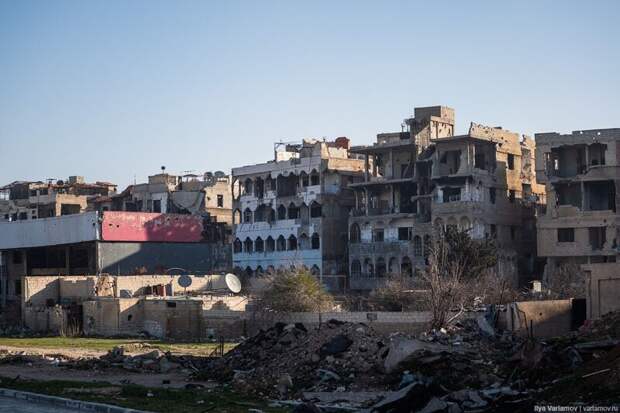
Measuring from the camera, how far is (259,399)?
910 inches

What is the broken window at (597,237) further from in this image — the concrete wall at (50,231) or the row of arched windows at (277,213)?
the concrete wall at (50,231)

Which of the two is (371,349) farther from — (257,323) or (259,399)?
(257,323)

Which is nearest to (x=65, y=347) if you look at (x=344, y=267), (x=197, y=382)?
(x=197, y=382)

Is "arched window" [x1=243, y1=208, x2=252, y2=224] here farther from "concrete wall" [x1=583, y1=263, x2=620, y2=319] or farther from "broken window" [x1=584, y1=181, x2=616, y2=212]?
"concrete wall" [x1=583, y1=263, x2=620, y2=319]

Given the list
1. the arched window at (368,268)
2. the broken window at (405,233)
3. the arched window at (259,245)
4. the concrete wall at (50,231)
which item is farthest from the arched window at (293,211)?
the concrete wall at (50,231)

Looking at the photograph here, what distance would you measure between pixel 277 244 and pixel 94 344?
27.5 m

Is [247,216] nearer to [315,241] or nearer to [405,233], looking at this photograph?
[315,241]

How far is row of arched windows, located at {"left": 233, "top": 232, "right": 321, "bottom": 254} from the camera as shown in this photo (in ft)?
223

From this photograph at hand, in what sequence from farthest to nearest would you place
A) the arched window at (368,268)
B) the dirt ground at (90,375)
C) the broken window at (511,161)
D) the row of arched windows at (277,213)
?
the row of arched windows at (277,213)
the arched window at (368,268)
the broken window at (511,161)
the dirt ground at (90,375)

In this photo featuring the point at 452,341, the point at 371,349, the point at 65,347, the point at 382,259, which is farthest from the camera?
the point at 382,259

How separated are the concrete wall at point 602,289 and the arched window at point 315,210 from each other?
3789cm

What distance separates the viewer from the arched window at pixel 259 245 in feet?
235

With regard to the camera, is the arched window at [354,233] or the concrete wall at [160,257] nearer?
the arched window at [354,233]

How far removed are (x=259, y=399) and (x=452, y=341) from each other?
8.29 m
